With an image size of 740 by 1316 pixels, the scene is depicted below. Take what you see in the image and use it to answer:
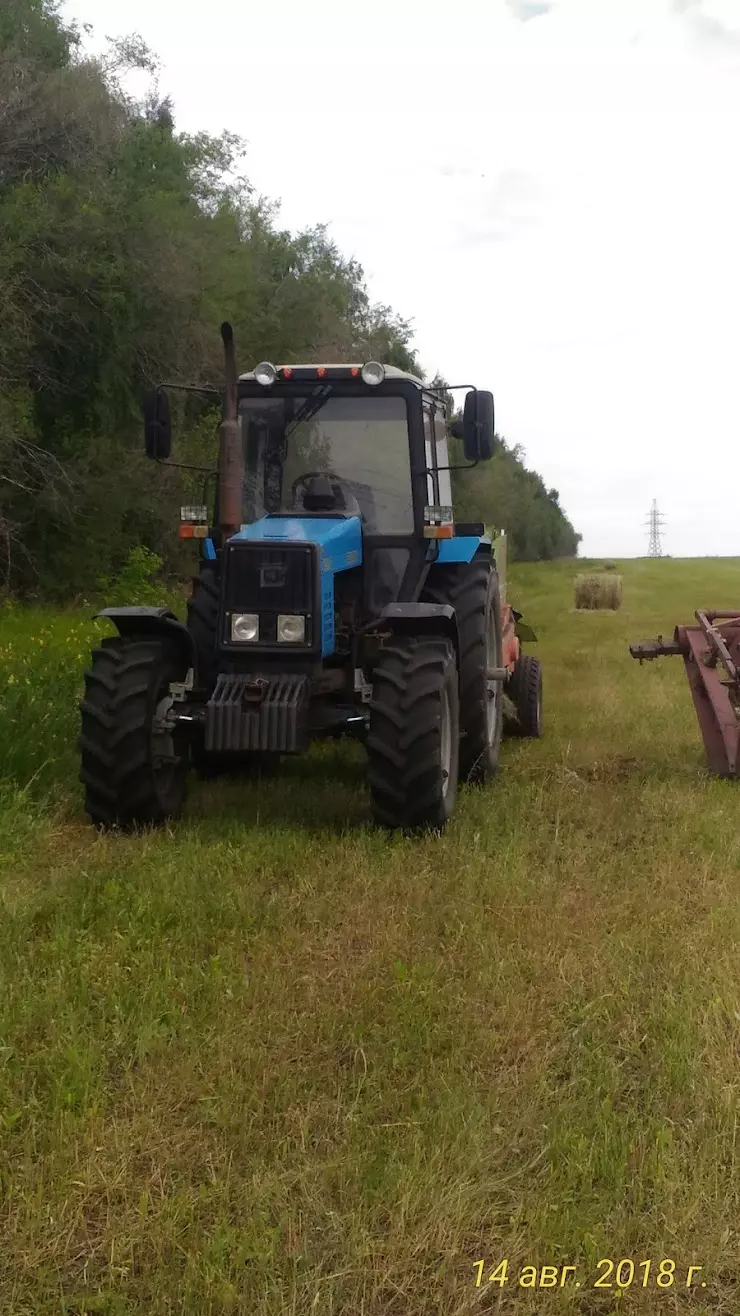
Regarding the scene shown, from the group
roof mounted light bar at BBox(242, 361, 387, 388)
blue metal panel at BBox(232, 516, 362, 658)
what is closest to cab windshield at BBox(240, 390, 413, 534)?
roof mounted light bar at BBox(242, 361, 387, 388)

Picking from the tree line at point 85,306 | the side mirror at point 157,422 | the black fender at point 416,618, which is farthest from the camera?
the tree line at point 85,306

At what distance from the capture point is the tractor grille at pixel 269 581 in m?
5.43

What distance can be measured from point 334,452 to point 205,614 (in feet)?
3.93

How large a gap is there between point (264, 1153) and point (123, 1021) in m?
0.81

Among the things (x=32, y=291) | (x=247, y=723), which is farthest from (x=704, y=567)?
(x=247, y=723)

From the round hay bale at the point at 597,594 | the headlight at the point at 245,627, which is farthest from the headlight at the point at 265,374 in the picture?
the round hay bale at the point at 597,594

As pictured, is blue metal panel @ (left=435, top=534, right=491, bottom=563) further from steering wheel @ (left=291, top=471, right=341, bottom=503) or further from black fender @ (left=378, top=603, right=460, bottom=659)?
black fender @ (left=378, top=603, right=460, bottom=659)

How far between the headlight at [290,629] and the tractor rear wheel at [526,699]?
3.28m

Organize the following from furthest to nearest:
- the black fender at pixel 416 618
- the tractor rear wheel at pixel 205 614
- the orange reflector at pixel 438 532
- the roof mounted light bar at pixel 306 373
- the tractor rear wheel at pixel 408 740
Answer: the roof mounted light bar at pixel 306 373 → the orange reflector at pixel 438 532 → the tractor rear wheel at pixel 205 614 → the black fender at pixel 416 618 → the tractor rear wheel at pixel 408 740

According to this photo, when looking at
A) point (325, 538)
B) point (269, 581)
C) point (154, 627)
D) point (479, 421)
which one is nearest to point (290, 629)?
point (269, 581)

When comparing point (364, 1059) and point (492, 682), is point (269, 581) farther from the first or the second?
point (364, 1059)

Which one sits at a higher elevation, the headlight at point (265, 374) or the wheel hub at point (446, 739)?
the headlight at point (265, 374)

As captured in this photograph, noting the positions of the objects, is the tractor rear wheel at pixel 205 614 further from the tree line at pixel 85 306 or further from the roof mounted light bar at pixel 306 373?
the tree line at pixel 85 306

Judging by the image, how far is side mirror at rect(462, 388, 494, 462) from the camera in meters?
6.26
